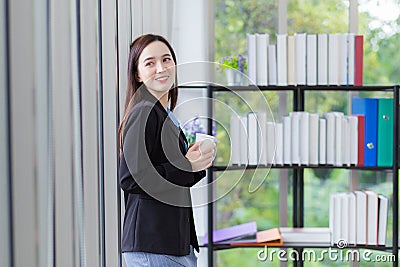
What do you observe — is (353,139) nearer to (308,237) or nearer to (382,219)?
(382,219)

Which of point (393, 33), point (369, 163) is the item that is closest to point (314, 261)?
point (369, 163)

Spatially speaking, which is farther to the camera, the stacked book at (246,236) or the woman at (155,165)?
the stacked book at (246,236)

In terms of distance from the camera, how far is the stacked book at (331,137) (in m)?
3.15

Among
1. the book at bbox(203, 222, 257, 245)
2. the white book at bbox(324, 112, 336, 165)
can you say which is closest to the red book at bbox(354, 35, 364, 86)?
the white book at bbox(324, 112, 336, 165)

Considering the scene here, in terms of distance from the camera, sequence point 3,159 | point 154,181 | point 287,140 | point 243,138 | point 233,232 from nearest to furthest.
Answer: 1. point 3,159
2. point 154,181
3. point 243,138
4. point 287,140
5. point 233,232

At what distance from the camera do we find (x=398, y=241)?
320cm

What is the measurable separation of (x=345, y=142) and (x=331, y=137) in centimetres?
7

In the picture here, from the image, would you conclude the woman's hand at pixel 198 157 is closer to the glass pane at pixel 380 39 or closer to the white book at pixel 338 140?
the white book at pixel 338 140

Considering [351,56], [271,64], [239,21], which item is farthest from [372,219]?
[239,21]

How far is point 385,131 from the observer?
3148 mm

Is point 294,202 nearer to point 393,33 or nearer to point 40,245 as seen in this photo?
point 393,33

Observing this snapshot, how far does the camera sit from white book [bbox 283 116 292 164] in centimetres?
321

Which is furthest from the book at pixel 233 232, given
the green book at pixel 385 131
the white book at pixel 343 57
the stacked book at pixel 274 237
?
the white book at pixel 343 57

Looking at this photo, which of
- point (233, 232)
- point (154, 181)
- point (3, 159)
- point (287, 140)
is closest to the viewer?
point (3, 159)
